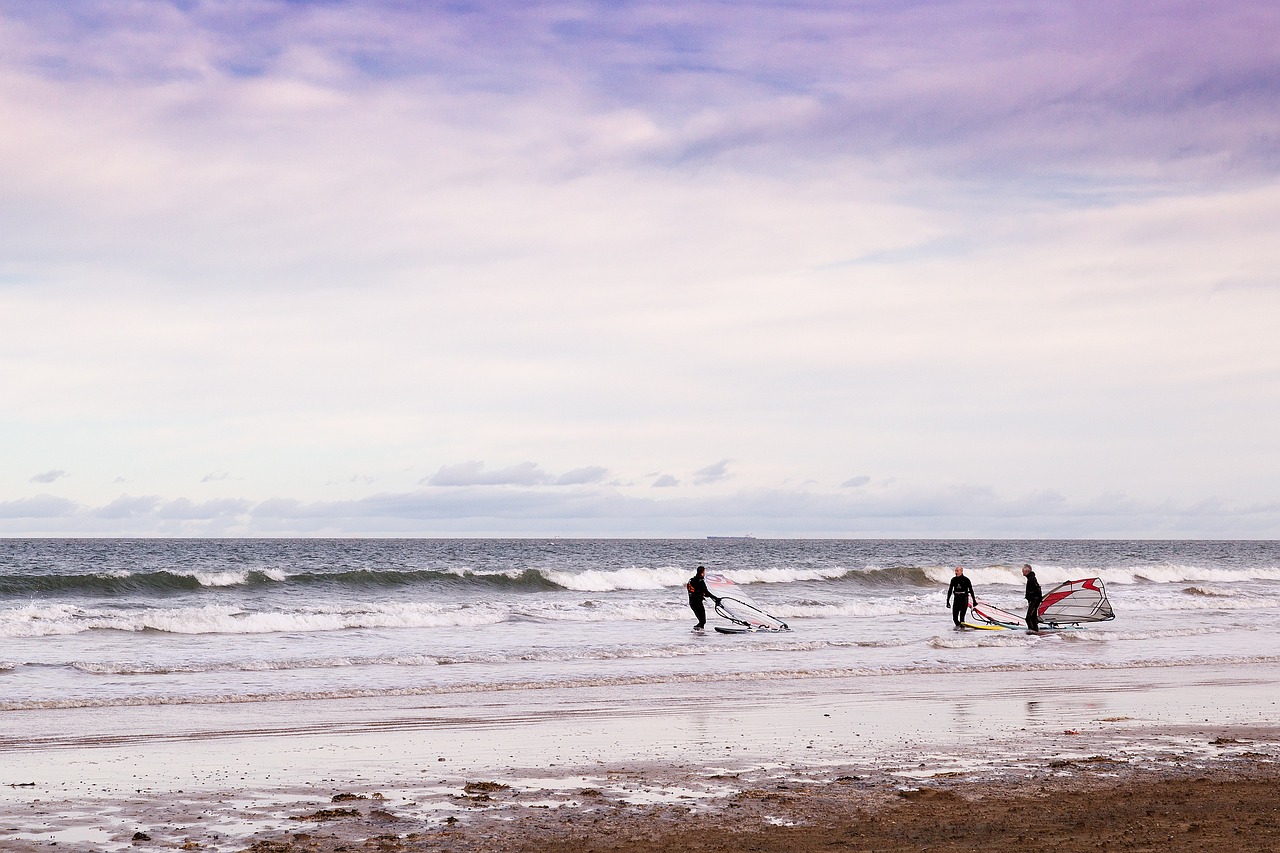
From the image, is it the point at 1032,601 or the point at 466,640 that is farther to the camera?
the point at 1032,601

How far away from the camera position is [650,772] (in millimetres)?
9391

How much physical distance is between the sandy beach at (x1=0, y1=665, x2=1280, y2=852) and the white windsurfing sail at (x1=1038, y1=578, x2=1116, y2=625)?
12.9 m

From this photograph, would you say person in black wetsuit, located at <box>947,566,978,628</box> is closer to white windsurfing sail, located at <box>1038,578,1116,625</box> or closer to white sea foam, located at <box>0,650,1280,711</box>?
white windsurfing sail, located at <box>1038,578,1116,625</box>

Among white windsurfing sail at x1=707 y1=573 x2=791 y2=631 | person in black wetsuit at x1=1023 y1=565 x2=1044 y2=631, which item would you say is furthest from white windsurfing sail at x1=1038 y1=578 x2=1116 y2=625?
white windsurfing sail at x1=707 y1=573 x2=791 y2=631

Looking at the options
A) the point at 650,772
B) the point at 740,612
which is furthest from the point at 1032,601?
the point at 650,772

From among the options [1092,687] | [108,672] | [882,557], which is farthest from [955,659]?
[882,557]

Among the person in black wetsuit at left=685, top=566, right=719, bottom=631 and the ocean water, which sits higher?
the person in black wetsuit at left=685, top=566, right=719, bottom=631

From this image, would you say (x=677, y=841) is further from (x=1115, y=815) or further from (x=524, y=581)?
(x=524, y=581)

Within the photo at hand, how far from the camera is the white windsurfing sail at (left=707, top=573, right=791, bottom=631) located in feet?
85.5

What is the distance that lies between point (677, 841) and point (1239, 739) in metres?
7.02

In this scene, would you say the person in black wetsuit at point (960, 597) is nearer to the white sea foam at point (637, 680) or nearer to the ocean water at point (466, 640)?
the ocean water at point (466, 640)

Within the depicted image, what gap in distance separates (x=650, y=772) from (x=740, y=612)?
1774 cm

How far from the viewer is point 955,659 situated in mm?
20172

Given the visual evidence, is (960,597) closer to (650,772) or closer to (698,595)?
(698,595)
